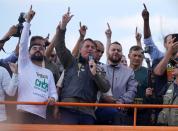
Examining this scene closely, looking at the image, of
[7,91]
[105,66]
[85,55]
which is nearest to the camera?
[7,91]

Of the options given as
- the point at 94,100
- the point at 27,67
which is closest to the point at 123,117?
the point at 94,100

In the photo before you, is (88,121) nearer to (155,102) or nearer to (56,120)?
(56,120)

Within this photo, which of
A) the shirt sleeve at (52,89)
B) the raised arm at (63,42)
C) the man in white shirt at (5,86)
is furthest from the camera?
the raised arm at (63,42)

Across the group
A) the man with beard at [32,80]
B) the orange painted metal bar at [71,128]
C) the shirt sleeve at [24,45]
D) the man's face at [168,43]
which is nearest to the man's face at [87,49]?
the man with beard at [32,80]

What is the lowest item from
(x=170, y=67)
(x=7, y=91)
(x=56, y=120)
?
(x=56, y=120)

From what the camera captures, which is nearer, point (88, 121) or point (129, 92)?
point (88, 121)

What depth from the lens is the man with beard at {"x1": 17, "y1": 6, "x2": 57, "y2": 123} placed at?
534 cm

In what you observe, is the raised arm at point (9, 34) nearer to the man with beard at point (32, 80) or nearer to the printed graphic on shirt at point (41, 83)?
the man with beard at point (32, 80)

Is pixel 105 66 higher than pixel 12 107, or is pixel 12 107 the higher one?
pixel 105 66

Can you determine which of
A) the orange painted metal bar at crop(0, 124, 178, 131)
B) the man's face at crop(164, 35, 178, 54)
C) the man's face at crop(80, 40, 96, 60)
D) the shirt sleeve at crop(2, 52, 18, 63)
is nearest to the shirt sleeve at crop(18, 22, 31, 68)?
the shirt sleeve at crop(2, 52, 18, 63)

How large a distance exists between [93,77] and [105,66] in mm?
754

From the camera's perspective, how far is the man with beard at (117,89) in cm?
553

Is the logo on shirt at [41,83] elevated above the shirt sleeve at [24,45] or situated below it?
below

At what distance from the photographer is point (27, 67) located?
5.59 meters
